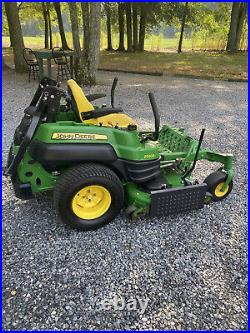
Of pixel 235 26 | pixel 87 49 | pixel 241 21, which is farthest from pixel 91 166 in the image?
pixel 241 21

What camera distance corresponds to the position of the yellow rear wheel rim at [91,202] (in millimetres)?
2744

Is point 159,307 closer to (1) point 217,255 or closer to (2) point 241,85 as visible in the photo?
(1) point 217,255

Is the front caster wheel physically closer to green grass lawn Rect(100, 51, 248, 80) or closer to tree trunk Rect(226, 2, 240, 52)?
green grass lawn Rect(100, 51, 248, 80)

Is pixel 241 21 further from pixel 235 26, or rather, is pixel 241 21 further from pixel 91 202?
pixel 91 202

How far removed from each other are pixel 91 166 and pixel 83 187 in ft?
0.66

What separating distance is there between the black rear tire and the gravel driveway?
134 mm

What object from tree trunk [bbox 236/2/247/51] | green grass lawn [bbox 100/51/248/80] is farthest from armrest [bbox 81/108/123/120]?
tree trunk [bbox 236/2/247/51]

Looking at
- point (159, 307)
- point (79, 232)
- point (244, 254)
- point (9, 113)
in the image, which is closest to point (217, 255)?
point (244, 254)

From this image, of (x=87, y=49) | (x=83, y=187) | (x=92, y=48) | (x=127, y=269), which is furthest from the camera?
(x=87, y=49)

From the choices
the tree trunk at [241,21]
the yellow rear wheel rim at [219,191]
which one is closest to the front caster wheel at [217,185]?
the yellow rear wheel rim at [219,191]

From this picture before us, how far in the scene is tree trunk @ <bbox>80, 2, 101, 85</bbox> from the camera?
7844 millimetres

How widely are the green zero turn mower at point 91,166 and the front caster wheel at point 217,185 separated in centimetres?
1

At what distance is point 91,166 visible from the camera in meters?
2.68

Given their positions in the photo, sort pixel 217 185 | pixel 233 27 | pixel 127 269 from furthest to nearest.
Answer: pixel 233 27 < pixel 217 185 < pixel 127 269
